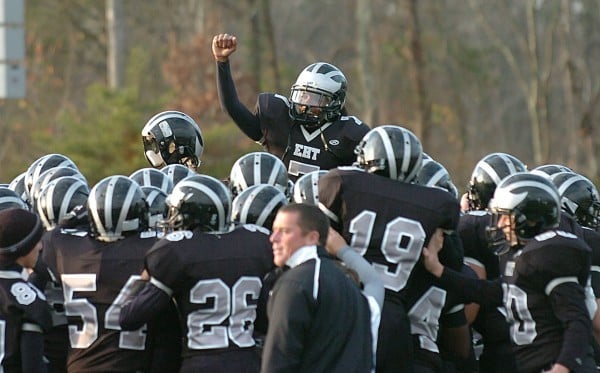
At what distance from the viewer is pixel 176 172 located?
914 cm

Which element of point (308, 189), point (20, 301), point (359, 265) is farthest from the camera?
point (308, 189)

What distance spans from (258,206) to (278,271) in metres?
0.84

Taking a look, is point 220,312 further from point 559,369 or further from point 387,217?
point 559,369

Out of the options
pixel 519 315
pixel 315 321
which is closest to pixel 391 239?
pixel 519 315

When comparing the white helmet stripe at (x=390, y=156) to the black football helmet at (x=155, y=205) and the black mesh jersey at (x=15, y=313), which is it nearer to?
the black football helmet at (x=155, y=205)

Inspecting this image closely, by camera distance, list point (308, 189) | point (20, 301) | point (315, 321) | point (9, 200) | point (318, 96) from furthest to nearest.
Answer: point (318, 96) → point (9, 200) → point (308, 189) → point (20, 301) → point (315, 321)

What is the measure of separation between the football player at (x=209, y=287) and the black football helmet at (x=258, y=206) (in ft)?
1.78

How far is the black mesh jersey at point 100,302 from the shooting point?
726cm

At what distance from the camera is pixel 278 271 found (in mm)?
7145

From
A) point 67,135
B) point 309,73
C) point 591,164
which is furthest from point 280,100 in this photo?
point 591,164

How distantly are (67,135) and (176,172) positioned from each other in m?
14.2

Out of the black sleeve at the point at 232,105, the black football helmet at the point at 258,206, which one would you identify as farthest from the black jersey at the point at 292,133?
the black football helmet at the point at 258,206

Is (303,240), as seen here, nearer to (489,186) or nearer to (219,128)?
(489,186)

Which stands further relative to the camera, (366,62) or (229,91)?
(366,62)
